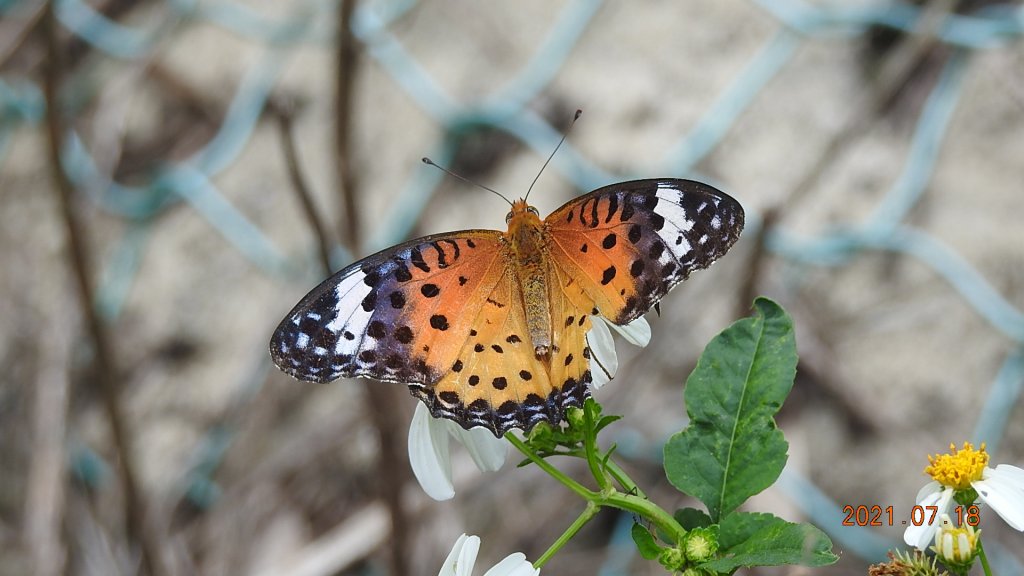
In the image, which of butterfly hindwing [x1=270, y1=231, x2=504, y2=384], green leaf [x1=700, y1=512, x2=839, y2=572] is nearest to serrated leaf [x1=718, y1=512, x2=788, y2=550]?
green leaf [x1=700, y1=512, x2=839, y2=572]

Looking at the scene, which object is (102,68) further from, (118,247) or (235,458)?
(235,458)

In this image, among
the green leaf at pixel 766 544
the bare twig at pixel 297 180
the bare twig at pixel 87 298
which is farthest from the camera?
the bare twig at pixel 87 298

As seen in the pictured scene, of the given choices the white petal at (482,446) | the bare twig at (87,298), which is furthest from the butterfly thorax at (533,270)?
the bare twig at (87,298)

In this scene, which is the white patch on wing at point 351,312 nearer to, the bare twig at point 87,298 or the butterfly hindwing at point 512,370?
the butterfly hindwing at point 512,370

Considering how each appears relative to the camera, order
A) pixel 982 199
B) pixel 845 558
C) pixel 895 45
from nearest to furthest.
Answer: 1. pixel 845 558
2. pixel 982 199
3. pixel 895 45

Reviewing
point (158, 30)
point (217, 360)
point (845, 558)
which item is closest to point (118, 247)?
point (217, 360)

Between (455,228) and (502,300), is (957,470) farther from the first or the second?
(455,228)
